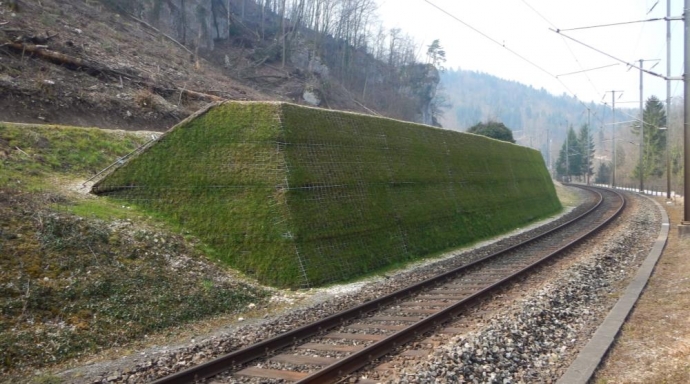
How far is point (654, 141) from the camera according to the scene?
6831 cm

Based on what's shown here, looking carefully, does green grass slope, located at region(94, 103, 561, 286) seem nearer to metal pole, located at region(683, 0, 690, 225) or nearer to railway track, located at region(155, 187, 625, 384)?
railway track, located at region(155, 187, 625, 384)

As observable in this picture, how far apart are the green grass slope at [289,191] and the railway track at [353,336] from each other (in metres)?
2.54

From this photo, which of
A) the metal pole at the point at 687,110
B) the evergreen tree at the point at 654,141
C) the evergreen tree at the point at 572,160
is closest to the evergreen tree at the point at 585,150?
the evergreen tree at the point at 572,160

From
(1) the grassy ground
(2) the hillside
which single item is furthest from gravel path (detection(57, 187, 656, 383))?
(2) the hillside

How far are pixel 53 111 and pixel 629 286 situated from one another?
18533mm

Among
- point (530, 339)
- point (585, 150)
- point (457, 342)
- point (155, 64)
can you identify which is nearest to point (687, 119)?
point (530, 339)

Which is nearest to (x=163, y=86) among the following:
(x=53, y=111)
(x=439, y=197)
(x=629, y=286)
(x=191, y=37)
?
(x=53, y=111)

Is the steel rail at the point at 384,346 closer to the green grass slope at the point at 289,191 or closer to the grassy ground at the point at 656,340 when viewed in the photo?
the grassy ground at the point at 656,340

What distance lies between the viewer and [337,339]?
809 cm

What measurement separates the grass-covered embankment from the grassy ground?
6.68 metres

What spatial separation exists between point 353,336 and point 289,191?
212 inches

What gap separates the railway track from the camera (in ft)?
21.9

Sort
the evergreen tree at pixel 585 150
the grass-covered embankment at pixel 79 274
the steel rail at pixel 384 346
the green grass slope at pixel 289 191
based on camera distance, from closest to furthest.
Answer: the steel rail at pixel 384 346
the grass-covered embankment at pixel 79 274
the green grass slope at pixel 289 191
the evergreen tree at pixel 585 150

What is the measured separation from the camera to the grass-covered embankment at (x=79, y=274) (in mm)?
7664
